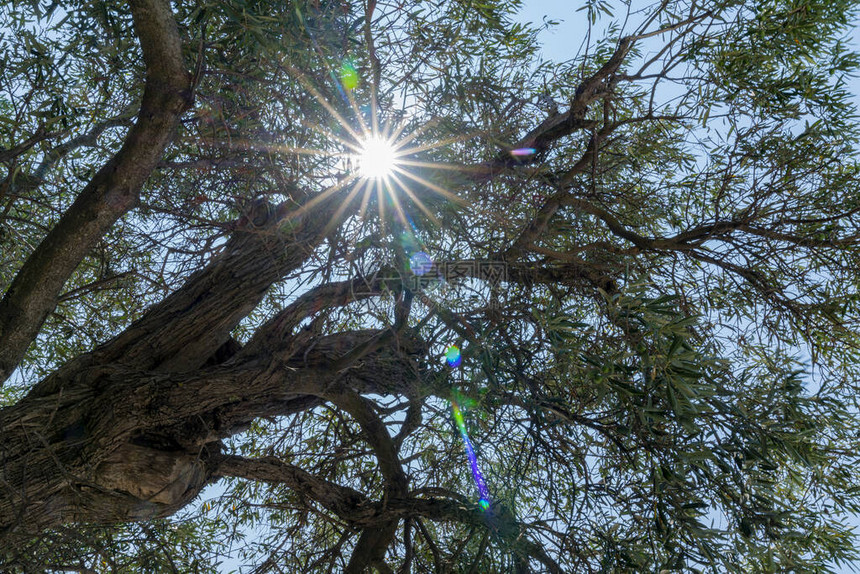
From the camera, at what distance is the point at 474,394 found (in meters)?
3.36

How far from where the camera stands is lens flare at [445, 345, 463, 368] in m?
3.39

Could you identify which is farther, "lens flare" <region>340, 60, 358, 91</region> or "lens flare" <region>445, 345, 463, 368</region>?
"lens flare" <region>445, 345, 463, 368</region>

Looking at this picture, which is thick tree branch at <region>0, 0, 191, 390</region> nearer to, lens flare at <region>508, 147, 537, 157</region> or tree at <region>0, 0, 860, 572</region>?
tree at <region>0, 0, 860, 572</region>

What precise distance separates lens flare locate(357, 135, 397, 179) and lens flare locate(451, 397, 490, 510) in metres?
1.35

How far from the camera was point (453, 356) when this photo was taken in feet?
11.3

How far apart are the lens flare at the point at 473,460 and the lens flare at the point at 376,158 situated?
4.41ft

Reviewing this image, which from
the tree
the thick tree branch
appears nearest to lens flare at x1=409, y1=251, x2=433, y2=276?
the tree

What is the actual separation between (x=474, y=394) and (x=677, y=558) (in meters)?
1.17

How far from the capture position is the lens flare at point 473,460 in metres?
3.55

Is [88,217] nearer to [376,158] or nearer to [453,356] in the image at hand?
[376,158]

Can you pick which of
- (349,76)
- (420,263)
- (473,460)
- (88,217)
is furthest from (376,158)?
(473,460)

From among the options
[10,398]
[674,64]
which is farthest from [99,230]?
[10,398]

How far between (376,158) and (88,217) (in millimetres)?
1500

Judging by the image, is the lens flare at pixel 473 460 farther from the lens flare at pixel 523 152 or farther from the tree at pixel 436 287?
the lens flare at pixel 523 152
